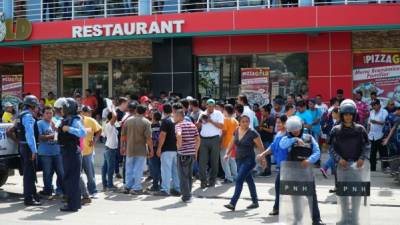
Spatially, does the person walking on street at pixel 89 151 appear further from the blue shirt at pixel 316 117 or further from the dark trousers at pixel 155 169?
the blue shirt at pixel 316 117

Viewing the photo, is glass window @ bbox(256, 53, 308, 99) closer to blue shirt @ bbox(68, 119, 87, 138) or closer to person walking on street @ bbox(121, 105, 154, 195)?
person walking on street @ bbox(121, 105, 154, 195)

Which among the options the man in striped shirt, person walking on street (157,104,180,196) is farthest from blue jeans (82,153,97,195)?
the man in striped shirt

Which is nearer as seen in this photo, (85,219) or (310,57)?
(85,219)

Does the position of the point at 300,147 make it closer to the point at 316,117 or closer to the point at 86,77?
the point at 316,117

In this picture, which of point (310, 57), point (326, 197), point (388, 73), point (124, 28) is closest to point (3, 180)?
point (326, 197)

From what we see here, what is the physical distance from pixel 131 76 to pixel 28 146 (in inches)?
446

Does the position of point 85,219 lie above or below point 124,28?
below

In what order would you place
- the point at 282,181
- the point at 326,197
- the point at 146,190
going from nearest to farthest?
the point at 282,181 < the point at 326,197 < the point at 146,190

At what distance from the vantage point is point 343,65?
727 inches

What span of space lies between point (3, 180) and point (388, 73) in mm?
11681

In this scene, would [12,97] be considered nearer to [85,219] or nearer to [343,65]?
[343,65]

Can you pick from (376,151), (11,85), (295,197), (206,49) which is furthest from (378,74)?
(11,85)

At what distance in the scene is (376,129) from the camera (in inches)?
577

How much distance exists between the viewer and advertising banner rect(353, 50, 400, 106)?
18234mm
